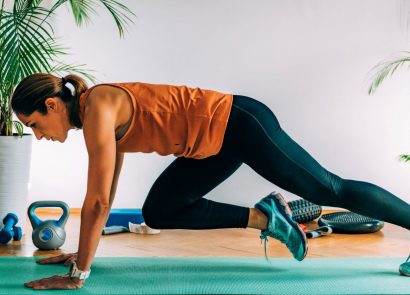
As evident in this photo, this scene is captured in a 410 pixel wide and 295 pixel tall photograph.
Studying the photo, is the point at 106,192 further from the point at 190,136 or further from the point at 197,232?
the point at 197,232

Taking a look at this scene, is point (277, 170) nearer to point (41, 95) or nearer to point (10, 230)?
point (41, 95)

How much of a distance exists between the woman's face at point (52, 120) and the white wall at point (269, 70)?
1.88 m

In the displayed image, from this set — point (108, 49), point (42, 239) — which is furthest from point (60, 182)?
point (42, 239)

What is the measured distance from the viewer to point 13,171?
3.29 m

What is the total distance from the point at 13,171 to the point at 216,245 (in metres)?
1.07

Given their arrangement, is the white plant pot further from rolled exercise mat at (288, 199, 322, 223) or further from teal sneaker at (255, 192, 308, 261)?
rolled exercise mat at (288, 199, 322, 223)

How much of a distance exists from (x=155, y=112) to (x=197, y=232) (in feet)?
4.97

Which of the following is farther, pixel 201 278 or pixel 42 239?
pixel 42 239

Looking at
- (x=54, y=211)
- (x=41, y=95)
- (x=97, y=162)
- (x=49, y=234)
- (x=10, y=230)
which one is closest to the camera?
(x=97, y=162)

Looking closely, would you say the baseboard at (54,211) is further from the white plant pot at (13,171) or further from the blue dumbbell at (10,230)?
the blue dumbbell at (10,230)

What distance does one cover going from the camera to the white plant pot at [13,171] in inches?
129

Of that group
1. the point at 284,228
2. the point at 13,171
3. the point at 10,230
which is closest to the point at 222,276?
the point at 284,228

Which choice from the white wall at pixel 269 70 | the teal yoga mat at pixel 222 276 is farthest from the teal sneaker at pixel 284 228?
the white wall at pixel 269 70

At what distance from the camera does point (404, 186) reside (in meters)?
4.28
